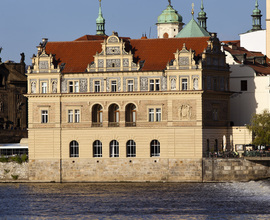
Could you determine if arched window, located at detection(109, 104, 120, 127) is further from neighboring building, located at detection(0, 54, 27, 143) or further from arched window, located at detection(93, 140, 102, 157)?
neighboring building, located at detection(0, 54, 27, 143)

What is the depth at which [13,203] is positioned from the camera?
116 metres

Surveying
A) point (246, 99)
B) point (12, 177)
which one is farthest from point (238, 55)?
point (12, 177)

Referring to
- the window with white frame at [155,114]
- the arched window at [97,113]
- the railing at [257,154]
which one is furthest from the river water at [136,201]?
the arched window at [97,113]

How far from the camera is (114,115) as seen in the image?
13988 centimetres

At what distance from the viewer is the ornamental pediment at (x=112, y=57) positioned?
13850 centimetres

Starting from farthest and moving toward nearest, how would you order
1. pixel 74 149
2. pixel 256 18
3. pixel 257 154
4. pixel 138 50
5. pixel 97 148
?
1. pixel 256 18
2. pixel 138 50
3. pixel 74 149
4. pixel 97 148
5. pixel 257 154

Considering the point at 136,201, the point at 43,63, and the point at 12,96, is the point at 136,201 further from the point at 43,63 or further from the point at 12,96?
the point at 12,96

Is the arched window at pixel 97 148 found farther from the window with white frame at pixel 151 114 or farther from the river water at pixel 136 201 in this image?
the window with white frame at pixel 151 114

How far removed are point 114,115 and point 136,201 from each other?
26.1m

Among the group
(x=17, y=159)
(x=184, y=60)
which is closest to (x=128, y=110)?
(x=184, y=60)

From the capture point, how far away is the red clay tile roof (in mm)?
138625

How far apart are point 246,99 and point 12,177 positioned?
99.9 feet

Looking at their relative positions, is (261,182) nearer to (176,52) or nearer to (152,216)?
(176,52)

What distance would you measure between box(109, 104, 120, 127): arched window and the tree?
49.2 feet
